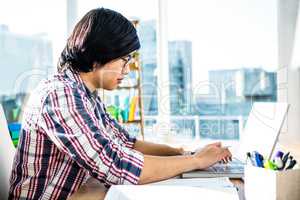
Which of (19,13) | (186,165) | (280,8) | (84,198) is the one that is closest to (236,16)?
(280,8)

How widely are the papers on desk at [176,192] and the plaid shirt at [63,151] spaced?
0.25 feet

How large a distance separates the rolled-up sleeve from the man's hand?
0.23 metres

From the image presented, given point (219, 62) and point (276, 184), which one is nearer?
point (276, 184)

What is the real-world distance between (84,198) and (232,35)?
3.24 m

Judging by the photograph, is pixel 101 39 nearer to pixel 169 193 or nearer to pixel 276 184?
pixel 169 193

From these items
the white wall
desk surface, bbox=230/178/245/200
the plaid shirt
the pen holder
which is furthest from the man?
the white wall

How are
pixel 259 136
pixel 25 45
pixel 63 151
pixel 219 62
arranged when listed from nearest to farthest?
pixel 63 151, pixel 259 136, pixel 25 45, pixel 219 62

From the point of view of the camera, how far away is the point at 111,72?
1146 millimetres

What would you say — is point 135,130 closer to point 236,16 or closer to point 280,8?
point 236,16

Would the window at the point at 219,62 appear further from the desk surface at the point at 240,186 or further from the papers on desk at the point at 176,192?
the papers on desk at the point at 176,192

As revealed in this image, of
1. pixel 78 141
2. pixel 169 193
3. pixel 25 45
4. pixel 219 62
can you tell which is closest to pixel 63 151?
pixel 78 141

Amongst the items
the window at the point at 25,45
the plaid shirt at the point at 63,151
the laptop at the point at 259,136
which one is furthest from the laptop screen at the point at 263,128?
the window at the point at 25,45

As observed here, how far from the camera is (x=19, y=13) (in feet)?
10.9

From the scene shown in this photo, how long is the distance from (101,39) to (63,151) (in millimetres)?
335
